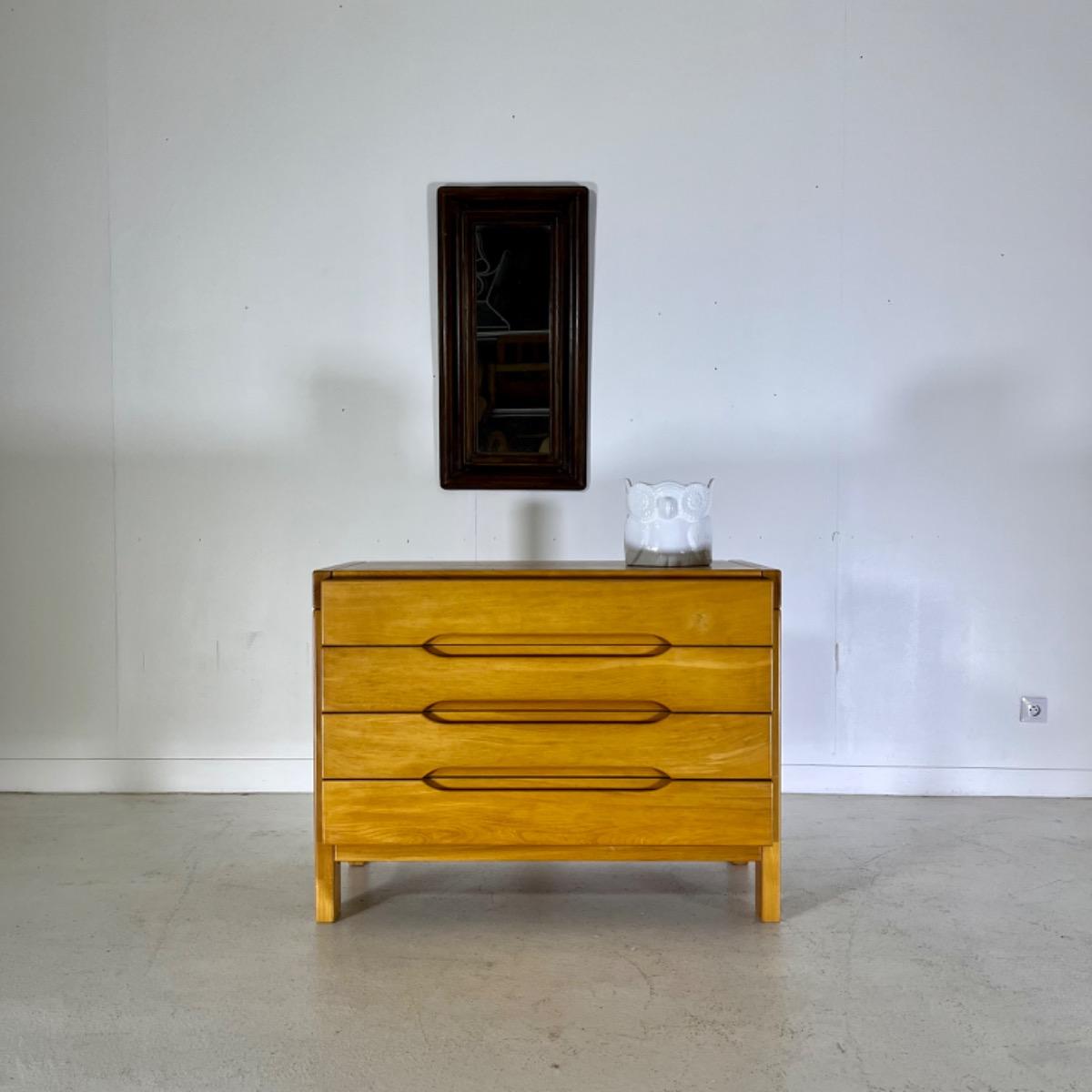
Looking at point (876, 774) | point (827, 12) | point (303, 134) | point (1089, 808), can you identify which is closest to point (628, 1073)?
point (876, 774)

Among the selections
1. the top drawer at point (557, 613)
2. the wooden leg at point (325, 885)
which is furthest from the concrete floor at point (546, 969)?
the top drawer at point (557, 613)

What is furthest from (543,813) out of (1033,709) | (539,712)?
(1033,709)

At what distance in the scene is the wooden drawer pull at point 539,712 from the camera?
1.92 meters

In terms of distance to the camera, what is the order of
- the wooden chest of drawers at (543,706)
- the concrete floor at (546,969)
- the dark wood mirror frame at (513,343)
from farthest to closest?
the dark wood mirror frame at (513,343) < the wooden chest of drawers at (543,706) < the concrete floor at (546,969)

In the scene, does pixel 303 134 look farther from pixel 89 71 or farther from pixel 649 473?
pixel 649 473

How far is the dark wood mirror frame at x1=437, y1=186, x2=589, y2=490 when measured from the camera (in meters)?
2.88

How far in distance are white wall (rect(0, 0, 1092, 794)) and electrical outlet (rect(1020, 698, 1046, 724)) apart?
0.05m

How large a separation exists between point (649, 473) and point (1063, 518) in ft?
4.02

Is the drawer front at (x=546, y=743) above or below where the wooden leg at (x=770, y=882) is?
above

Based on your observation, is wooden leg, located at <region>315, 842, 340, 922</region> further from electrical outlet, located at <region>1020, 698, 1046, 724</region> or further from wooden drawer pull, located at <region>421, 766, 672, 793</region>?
electrical outlet, located at <region>1020, 698, 1046, 724</region>

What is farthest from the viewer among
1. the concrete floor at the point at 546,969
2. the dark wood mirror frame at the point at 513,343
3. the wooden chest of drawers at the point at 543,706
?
the dark wood mirror frame at the point at 513,343

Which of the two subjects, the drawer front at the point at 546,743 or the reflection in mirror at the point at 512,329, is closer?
the drawer front at the point at 546,743

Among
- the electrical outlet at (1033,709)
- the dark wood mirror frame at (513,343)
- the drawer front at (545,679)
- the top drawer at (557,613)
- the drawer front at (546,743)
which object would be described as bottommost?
the electrical outlet at (1033,709)

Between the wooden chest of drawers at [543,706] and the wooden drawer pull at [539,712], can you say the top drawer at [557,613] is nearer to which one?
the wooden chest of drawers at [543,706]
